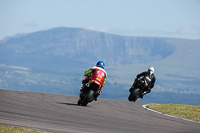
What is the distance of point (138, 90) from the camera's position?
21625mm

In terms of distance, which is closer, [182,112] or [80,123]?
[80,123]

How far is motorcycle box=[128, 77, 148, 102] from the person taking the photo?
21453 mm

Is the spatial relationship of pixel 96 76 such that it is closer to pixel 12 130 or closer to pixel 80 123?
pixel 80 123

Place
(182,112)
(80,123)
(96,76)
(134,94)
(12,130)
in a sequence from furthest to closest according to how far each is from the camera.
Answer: (134,94)
(182,112)
(96,76)
(80,123)
(12,130)

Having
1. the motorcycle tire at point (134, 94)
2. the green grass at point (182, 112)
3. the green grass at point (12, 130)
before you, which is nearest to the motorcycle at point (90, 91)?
the motorcycle tire at point (134, 94)

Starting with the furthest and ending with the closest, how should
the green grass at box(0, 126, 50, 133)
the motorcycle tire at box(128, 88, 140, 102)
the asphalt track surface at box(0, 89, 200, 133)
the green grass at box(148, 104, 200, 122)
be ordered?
the motorcycle tire at box(128, 88, 140, 102), the green grass at box(148, 104, 200, 122), the asphalt track surface at box(0, 89, 200, 133), the green grass at box(0, 126, 50, 133)

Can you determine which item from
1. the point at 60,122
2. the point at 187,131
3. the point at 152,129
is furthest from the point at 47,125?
the point at 187,131

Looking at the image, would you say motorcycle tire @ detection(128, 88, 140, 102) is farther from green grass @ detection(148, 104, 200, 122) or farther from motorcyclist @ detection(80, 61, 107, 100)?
motorcyclist @ detection(80, 61, 107, 100)

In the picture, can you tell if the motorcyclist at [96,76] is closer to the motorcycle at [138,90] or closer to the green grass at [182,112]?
the motorcycle at [138,90]

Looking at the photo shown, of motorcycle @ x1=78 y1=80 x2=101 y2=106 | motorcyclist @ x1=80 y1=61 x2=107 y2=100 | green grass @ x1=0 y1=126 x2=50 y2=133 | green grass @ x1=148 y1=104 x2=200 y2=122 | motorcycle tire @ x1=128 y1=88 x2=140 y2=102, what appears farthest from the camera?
motorcycle tire @ x1=128 y1=88 x2=140 y2=102

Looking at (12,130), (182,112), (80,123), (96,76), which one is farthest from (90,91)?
(12,130)

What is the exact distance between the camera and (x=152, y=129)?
1357 centimetres

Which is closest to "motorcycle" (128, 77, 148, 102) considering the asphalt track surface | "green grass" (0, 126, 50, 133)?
the asphalt track surface

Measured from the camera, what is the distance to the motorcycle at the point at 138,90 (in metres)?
21.5
